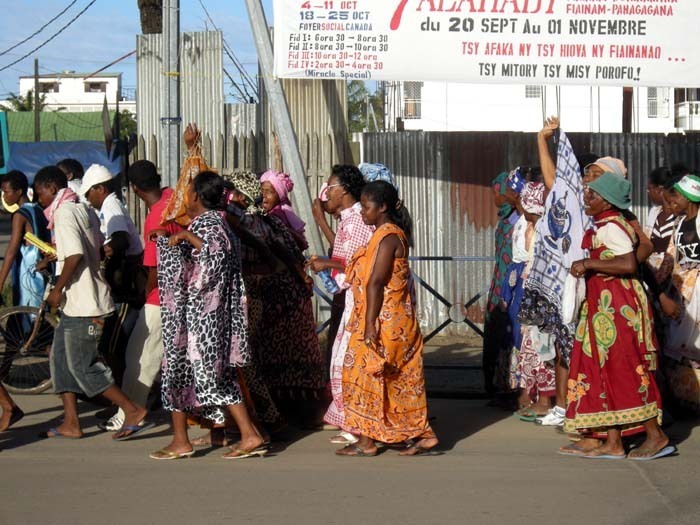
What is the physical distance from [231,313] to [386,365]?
100cm

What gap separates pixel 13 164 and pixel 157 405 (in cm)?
1641

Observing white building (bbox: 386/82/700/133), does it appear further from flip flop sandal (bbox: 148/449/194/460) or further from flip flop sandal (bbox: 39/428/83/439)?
flip flop sandal (bbox: 148/449/194/460)

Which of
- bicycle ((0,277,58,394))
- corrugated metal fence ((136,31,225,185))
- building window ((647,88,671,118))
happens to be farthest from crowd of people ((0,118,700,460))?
building window ((647,88,671,118))

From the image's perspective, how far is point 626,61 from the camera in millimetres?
9375

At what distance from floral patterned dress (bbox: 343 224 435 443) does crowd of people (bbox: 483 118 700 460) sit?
37.8 inches

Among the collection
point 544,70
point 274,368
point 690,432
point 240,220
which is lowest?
point 690,432

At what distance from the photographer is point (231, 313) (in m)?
6.45

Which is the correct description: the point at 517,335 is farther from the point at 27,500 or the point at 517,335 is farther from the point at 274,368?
the point at 27,500

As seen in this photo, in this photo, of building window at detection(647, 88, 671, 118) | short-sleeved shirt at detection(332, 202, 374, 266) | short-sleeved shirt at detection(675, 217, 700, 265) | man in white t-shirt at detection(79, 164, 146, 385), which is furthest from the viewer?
building window at detection(647, 88, 671, 118)

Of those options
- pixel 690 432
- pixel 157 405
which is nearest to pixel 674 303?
pixel 690 432

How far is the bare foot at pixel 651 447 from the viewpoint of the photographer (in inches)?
257

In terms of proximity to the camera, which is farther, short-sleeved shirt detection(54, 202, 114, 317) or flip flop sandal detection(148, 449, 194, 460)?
short-sleeved shirt detection(54, 202, 114, 317)

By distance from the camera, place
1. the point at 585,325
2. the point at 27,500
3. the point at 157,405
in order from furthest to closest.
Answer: the point at 157,405
the point at 585,325
the point at 27,500

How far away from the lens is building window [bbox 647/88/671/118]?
32.9 metres
